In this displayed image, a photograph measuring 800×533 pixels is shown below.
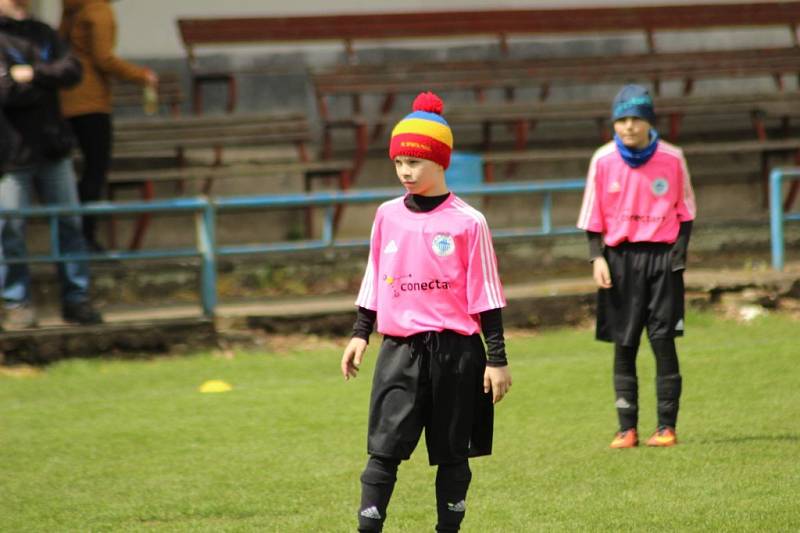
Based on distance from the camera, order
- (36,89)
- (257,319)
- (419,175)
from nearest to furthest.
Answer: (419,175) < (36,89) < (257,319)

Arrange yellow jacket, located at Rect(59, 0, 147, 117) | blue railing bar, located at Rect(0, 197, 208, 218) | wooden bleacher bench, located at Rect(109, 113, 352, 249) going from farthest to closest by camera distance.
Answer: wooden bleacher bench, located at Rect(109, 113, 352, 249) → yellow jacket, located at Rect(59, 0, 147, 117) → blue railing bar, located at Rect(0, 197, 208, 218)

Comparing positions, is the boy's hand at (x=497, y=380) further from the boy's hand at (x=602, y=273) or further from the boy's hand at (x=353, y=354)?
the boy's hand at (x=602, y=273)

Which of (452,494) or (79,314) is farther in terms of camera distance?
(79,314)

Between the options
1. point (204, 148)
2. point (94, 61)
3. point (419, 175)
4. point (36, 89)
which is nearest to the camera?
point (419, 175)

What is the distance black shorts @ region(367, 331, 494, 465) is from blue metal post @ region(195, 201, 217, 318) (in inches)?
216

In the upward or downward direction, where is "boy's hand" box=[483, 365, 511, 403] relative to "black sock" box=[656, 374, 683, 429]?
upward

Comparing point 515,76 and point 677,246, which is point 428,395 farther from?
point 515,76

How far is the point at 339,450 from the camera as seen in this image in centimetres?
726

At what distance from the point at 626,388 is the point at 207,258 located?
14.0 feet

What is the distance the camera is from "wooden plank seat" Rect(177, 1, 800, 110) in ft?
48.0

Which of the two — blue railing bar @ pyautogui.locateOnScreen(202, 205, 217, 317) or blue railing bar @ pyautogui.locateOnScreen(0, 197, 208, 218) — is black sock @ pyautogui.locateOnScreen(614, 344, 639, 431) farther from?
blue railing bar @ pyautogui.locateOnScreen(0, 197, 208, 218)

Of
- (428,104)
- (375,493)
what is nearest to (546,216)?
(428,104)

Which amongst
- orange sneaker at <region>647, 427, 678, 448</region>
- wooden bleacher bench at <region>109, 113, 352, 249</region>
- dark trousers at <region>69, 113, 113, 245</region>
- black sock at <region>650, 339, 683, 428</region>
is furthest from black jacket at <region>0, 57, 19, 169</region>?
orange sneaker at <region>647, 427, 678, 448</region>

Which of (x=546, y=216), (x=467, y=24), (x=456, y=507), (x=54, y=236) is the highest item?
(x=467, y=24)
